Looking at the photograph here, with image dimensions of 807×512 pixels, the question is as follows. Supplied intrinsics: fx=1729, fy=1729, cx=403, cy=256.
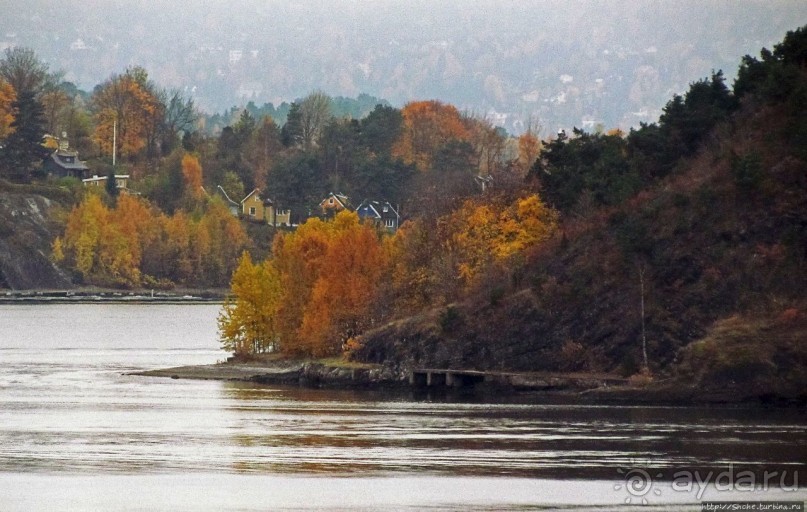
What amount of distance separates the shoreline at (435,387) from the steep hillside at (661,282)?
1.62 meters

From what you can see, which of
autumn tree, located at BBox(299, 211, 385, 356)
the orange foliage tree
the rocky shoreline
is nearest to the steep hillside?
the rocky shoreline

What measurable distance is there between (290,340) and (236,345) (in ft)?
18.4

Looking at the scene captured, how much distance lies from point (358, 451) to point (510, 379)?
28.2 meters

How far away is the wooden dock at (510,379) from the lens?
9362 cm

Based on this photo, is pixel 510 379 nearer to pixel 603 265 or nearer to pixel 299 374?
pixel 603 265

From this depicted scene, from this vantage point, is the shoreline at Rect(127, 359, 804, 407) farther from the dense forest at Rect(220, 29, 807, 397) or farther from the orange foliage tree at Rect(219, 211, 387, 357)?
the orange foliage tree at Rect(219, 211, 387, 357)

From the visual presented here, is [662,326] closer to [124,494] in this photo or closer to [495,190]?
[495,190]

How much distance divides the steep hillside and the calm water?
24.6ft

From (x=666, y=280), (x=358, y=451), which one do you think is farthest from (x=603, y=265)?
(x=358, y=451)

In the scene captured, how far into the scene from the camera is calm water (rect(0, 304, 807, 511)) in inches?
2271

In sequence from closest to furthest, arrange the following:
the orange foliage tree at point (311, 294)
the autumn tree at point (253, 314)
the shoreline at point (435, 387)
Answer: the shoreline at point (435, 387) < the orange foliage tree at point (311, 294) < the autumn tree at point (253, 314)

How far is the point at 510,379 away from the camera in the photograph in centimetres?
9675

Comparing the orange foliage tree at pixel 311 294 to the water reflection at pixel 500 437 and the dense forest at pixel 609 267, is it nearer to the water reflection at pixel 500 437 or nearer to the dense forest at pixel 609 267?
the dense forest at pixel 609 267

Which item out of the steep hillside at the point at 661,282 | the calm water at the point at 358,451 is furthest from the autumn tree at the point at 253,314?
the calm water at the point at 358,451
